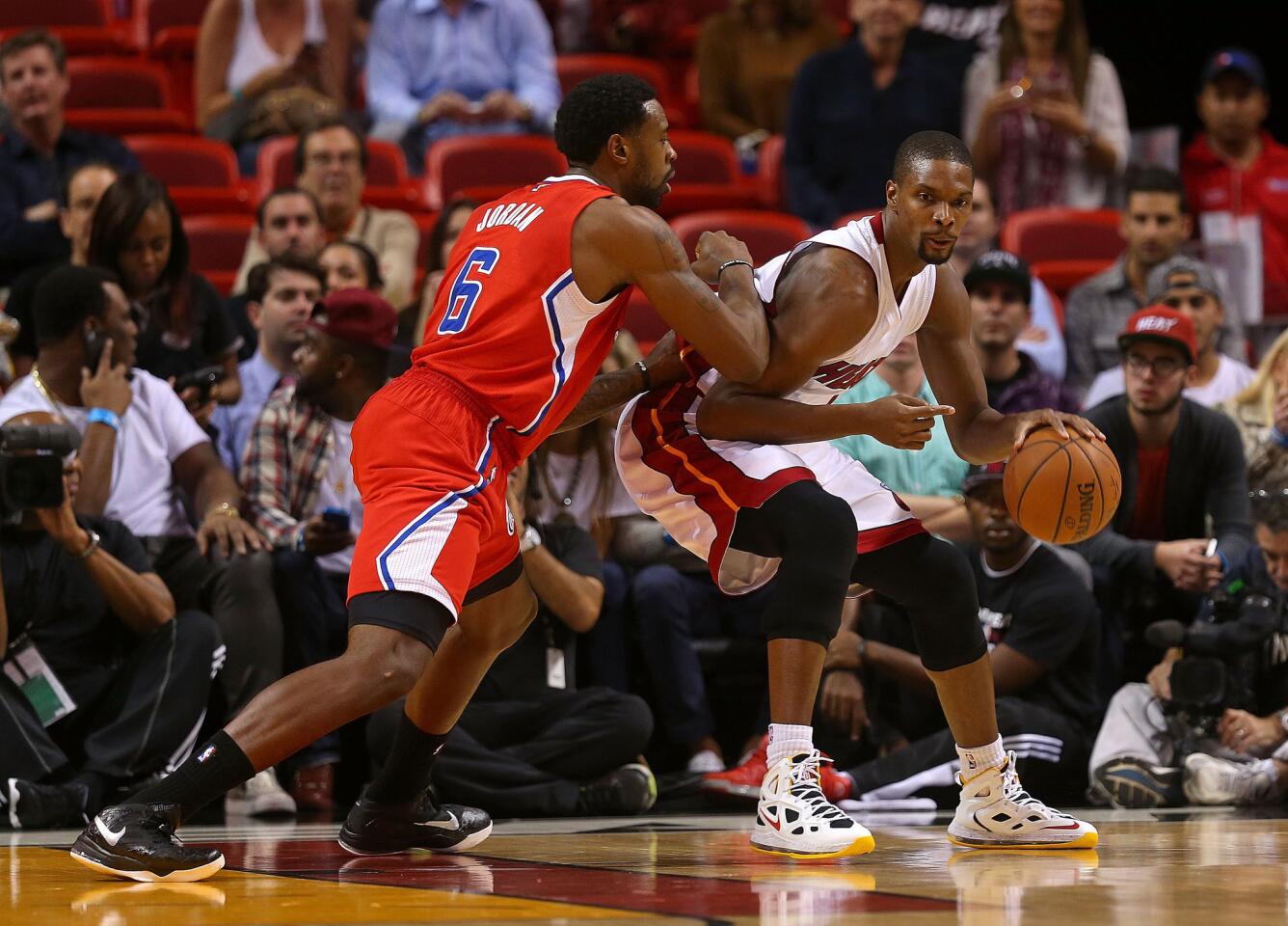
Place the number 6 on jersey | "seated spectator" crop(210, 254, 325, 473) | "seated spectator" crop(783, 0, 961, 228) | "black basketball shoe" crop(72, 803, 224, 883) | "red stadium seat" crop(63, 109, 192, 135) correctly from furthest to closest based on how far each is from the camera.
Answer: "red stadium seat" crop(63, 109, 192, 135), "seated spectator" crop(783, 0, 961, 228), "seated spectator" crop(210, 254, 325, 473), the number 6 on jersey, "black basketball shoe" crop(72, 803, 224, 883)

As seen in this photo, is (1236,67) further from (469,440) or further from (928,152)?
(469,440)

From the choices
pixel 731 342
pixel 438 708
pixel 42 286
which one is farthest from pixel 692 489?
pixel 42 286

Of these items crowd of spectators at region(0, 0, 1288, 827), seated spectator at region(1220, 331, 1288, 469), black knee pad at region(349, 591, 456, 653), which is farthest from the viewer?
seated spectator at region(1220, 331, 1288, 469)

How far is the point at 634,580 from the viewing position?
613 centimetres

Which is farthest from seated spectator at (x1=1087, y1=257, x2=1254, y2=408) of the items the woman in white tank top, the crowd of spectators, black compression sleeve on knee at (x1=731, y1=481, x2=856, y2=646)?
the woman in white tank top

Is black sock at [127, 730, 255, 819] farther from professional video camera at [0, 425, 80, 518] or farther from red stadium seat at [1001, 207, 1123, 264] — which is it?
red stadium seat at [1001, 207, 1123, 264]

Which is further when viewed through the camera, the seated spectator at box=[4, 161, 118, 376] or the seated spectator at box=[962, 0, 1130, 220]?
the seated spectator at box=[962, 0, 1130, 220]

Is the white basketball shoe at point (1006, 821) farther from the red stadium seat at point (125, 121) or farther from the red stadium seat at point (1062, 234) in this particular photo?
the red stadium seat at point (125, 121)

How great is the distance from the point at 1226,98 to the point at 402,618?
6656mm

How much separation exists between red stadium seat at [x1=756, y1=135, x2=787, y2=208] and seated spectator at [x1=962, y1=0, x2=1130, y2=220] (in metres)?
1.00

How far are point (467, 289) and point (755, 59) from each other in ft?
20.9

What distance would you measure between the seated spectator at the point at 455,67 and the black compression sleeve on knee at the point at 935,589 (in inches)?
226

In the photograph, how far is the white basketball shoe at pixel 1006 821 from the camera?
403 cm

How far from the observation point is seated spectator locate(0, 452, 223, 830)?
17.0 feet
